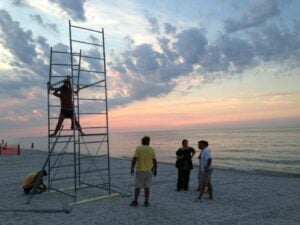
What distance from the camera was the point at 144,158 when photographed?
33.7ft

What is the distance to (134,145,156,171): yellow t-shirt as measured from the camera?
10242 millimetres

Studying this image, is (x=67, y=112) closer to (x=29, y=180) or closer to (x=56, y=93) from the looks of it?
(x=56, y=93)

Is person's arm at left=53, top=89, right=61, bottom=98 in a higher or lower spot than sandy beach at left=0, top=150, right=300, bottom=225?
higher

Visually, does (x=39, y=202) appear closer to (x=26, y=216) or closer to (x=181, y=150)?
(x=26, y=216)

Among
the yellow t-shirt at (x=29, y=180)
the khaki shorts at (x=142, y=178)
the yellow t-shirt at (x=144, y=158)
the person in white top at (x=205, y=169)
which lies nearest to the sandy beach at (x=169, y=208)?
the yellow t-shirt at (x=29, y=180)

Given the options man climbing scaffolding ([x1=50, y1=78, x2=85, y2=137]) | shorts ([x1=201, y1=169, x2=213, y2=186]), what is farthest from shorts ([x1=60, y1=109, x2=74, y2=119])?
shorts ([x1=201, y1=169, x2=213, y2=186])

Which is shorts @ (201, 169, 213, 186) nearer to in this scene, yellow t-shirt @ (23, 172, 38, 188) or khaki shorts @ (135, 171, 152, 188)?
khaki shorts @ (135, 171, 152, 188)

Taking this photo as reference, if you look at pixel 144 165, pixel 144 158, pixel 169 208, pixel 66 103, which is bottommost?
pixel 169 208

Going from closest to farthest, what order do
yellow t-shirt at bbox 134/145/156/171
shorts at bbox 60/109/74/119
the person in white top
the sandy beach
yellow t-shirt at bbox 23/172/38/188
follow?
the sandy beach, yellow t-shirt at bbox 134/145/156/171, the person in white top, shorts at bbox 60/109/74/119, yellow t-shirt at bbox 23/172/38/188

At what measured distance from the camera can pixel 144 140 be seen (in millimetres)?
10320

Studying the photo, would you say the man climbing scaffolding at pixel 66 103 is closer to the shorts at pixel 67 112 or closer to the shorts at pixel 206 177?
the shorts at pixel 67 112

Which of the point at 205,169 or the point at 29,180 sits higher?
the point at 205,169

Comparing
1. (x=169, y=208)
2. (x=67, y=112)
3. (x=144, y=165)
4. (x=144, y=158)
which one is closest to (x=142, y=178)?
(x=144, y=165)

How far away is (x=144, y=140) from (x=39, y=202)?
3968 millimetres
